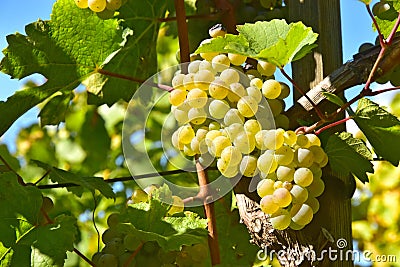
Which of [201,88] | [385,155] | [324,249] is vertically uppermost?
[201,88]

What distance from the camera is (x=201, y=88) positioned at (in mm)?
794

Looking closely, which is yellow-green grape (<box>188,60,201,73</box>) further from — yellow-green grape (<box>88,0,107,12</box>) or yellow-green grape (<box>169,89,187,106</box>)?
yellow-green grape (<box>88,0,107,12</box>)

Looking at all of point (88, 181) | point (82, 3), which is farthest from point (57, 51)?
point (88, 181)

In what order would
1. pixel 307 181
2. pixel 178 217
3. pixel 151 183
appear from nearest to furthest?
pixel 307 181 → pixel 178 217 → pixel 151 183

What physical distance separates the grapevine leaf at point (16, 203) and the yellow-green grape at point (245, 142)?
0.92 ft

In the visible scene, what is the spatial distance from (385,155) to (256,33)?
240mm

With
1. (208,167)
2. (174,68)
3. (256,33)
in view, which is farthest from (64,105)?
(256,33)

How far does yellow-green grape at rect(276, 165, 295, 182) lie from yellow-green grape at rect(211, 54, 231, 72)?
5.8 inches

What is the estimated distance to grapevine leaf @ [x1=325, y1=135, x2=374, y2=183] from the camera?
0.81m

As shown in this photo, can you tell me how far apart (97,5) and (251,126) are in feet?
1.08

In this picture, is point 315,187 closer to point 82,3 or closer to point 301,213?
point 301,213

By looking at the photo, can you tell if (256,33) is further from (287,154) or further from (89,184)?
(89,184)

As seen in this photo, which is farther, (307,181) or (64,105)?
(64,105)

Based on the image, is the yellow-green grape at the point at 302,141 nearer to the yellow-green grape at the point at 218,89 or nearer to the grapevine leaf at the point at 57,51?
the yellow-green grape at the point at 218,89
